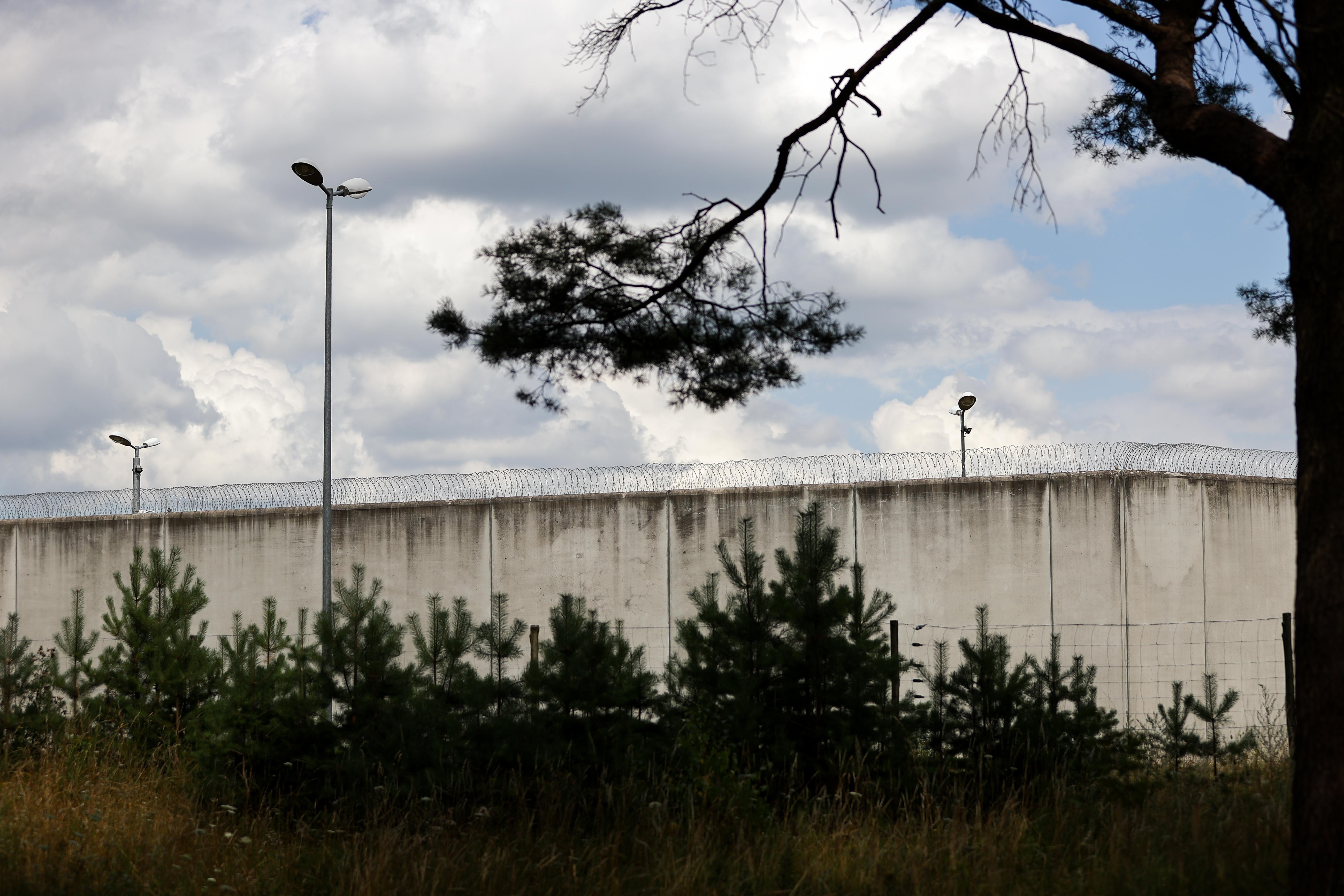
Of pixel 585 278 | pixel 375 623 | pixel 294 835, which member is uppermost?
pixel 585 278

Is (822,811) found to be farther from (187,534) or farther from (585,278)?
(187,534)

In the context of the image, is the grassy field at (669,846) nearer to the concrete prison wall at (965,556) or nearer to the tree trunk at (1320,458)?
the tree trunk at (1320,458)

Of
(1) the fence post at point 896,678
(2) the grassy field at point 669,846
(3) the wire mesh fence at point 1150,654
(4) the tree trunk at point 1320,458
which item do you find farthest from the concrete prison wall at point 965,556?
(4) the tree trunk at point 1320,458

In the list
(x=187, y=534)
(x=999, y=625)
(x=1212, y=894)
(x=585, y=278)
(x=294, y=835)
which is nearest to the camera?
(x=1212, y=894)

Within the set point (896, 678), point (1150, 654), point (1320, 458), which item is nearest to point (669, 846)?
point (896, 678)

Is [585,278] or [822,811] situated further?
[585,278]

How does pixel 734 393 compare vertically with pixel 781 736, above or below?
above

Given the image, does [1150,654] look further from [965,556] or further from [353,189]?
[353,189]

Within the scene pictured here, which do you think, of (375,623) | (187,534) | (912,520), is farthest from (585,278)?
(187,534)

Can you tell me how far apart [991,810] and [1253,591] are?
11829 mm

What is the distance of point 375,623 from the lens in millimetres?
7266

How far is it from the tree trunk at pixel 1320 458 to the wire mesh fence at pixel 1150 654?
9.93m

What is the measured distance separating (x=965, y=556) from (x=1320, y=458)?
11.2 meters

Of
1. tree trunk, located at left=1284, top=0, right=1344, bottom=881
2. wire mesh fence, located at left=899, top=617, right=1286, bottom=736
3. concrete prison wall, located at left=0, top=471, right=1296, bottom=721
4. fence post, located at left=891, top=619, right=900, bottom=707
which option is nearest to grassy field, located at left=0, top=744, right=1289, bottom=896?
tree trunk, located at left=1284, top=0, right=1344, bottom=881
